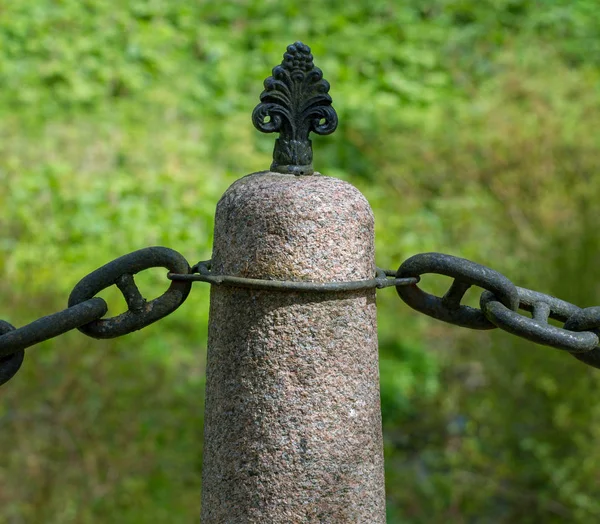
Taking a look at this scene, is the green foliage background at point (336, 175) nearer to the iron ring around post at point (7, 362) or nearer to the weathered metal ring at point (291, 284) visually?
the iron ring around post at point (7, 362)

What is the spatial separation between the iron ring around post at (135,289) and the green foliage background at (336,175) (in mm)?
1935

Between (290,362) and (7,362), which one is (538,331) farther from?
(7,362)

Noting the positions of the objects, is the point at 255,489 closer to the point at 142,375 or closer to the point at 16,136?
the point at 142,375

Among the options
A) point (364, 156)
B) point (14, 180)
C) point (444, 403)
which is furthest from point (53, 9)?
point (444, 403)

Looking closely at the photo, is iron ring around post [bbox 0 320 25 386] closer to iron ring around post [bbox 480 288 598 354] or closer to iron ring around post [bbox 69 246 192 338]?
iron ring around post [bbox 69 246 192 338]

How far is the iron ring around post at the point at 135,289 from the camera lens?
1.67 meters

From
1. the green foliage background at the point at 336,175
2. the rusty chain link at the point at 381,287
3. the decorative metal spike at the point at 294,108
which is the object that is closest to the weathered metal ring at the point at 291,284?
the rusty chain link at the point at 381,287

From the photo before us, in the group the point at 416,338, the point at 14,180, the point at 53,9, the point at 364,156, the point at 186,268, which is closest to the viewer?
the point at 186,268

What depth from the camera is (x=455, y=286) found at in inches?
68.3

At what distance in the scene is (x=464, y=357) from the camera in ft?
14.2

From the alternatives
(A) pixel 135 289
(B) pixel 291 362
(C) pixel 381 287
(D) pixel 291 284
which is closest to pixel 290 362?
(B) pixel 291 362

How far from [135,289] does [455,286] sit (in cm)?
64

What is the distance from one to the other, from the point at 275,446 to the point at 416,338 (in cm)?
336

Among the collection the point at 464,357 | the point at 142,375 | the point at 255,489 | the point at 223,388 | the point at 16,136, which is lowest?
the point at 255,489
